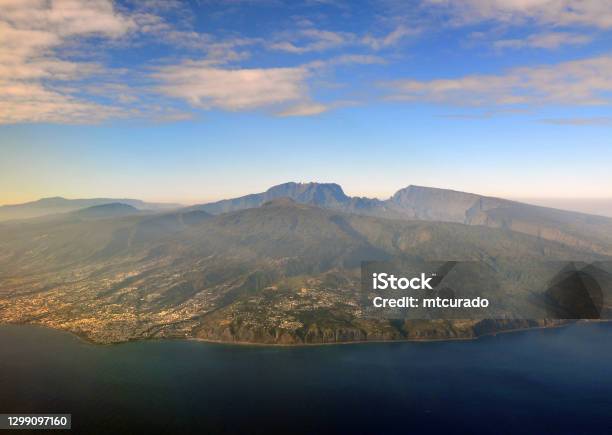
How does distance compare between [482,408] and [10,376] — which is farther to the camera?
[10,376]

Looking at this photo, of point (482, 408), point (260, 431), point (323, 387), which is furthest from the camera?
point (323, 387)

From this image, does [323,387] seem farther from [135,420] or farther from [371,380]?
[135,420]

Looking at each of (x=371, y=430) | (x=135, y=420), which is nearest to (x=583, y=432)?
(x=371, y=430)

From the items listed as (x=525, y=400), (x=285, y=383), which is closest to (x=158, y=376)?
(x=285, y=383)

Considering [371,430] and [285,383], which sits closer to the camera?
[371,430]

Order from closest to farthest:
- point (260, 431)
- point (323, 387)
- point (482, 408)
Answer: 1. point (260, 431)
2. point (482, 408)
3. point (323, 387)

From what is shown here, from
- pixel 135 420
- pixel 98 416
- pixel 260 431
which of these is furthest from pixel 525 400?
pixel 98 416

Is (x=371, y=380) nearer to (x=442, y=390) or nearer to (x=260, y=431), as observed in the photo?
(x=442, y=390)
